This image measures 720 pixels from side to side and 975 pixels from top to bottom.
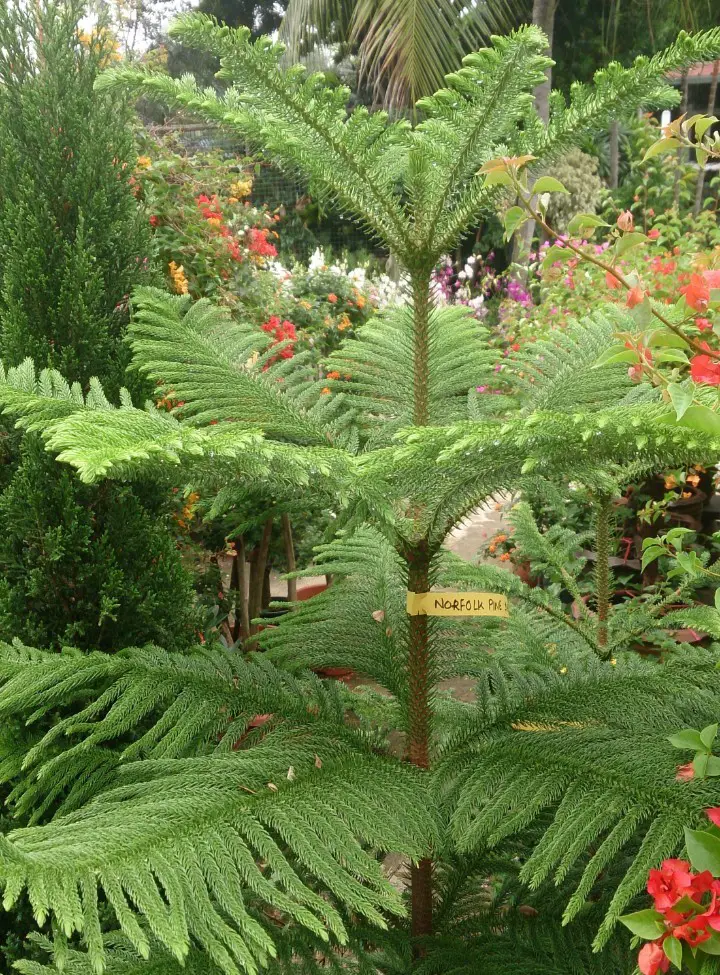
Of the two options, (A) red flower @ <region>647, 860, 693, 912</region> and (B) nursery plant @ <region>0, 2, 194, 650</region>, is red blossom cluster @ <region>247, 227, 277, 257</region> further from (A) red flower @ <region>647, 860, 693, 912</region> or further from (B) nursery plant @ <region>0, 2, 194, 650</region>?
(A) red flower @ <region>647, 860, 693, 912</region>

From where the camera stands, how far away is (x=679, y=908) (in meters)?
0.68

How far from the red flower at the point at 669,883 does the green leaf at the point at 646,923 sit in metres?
0.01

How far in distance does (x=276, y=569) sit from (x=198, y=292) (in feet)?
6.01

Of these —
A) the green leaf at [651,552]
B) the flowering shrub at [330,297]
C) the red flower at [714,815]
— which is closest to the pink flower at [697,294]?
the green leaf at [651,552]

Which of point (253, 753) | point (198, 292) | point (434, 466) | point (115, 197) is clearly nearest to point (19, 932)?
A: point (253, 753)

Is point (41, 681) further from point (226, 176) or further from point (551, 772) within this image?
point (226, 176)

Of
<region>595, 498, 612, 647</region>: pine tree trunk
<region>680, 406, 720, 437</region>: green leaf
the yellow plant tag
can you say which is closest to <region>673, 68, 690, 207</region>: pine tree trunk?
<region>595, 498, 612, 647</region>: pine tree trunk

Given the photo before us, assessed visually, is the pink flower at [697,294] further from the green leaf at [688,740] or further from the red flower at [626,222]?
the green leaf at [688,740]

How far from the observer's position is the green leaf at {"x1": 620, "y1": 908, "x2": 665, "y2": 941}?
69 centimetres

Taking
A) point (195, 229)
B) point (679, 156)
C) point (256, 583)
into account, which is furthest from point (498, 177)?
point (679, 156)

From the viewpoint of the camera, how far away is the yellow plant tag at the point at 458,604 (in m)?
0.98

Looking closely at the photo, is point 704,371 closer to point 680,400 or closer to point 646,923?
point 680,400

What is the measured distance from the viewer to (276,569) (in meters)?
4.33

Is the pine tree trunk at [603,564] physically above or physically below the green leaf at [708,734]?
above
